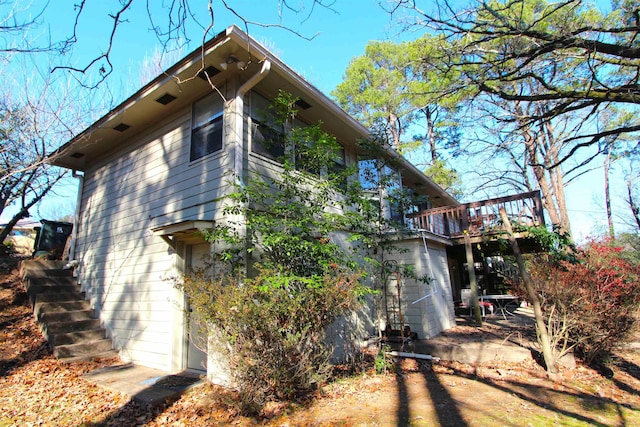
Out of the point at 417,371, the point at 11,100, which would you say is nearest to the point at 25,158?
the point at 11,100

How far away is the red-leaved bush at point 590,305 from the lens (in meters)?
5.36

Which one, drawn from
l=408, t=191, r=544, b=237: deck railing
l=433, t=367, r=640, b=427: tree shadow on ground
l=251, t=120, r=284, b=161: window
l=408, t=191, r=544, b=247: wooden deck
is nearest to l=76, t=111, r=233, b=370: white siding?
l=251, t=120, r=284, b=161: window

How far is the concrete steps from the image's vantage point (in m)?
6.24

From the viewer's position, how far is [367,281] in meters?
7.69

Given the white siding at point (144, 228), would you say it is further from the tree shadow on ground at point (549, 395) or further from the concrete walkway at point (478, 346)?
the tree shadow on ground at point (549, 395)

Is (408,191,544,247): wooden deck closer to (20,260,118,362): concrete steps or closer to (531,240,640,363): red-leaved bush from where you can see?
(531,240,640,363): red-leaved bush

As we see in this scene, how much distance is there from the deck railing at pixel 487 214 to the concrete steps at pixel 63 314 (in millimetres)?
8703

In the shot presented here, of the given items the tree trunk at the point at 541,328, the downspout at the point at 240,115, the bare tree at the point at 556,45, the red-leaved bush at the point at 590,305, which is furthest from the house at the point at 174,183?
the red-leaved bush at the point at 590,305

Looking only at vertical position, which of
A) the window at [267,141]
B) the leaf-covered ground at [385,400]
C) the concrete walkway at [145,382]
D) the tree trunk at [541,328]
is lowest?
the leaf-covered ground at [385,400]

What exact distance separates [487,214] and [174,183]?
8.72m

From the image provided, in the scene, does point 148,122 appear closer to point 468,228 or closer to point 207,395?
point 207,395

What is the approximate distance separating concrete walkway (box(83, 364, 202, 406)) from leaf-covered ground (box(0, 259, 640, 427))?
0.41 feet

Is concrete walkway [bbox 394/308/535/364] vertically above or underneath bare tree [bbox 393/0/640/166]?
underneath

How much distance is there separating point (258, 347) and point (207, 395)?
1.15m
